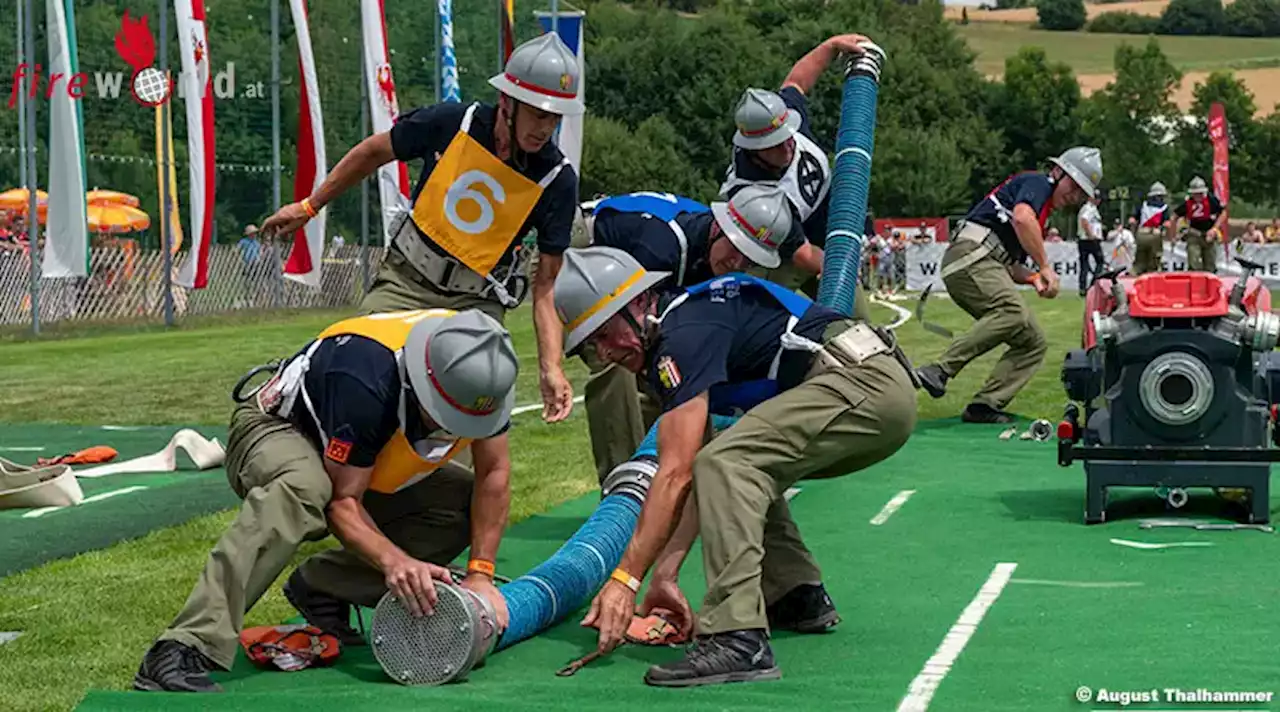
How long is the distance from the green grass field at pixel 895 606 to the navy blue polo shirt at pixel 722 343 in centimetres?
88

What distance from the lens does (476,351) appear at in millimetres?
5719

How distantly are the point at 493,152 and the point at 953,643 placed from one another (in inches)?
110

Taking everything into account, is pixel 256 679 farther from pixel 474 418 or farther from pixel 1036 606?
pixel 1036 606

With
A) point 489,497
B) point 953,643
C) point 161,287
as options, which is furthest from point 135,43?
point 953,643

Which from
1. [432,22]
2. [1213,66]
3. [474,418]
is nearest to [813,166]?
[474,418]

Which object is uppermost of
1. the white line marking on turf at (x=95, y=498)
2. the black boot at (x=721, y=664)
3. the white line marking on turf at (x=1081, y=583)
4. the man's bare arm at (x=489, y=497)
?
Result: the man's bare arm at (x=489, y=497)

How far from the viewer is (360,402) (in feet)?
18.9

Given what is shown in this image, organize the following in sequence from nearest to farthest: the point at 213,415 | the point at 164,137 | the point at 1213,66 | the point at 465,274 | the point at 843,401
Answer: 1. the point at 843,401
2. the point at 465,274
3. the point at 213,415
4. the point at 164,137
5. the point at 1213,66

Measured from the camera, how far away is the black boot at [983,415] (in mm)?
13930

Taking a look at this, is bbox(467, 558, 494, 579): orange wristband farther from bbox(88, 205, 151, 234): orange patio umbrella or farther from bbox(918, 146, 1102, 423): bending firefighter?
bbox(88, 205, 151, 234): orange patio umbrella

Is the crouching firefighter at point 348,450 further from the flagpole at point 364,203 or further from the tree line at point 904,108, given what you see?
the tree line at point 904,108

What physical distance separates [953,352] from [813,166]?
14.5 ft

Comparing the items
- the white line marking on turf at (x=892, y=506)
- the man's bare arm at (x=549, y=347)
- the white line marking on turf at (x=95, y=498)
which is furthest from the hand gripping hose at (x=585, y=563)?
the white line marking on turf at (x=95, y=498)

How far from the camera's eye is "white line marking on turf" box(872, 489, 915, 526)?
943 centimetres
